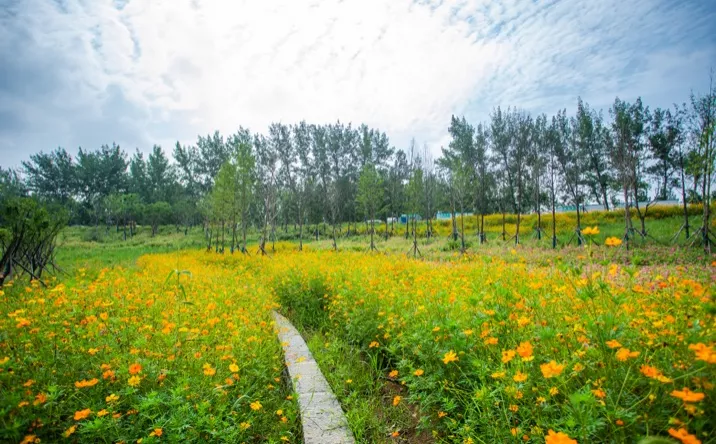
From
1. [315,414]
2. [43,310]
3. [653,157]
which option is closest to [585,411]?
→ [315,414]

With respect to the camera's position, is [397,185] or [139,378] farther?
[397,185]

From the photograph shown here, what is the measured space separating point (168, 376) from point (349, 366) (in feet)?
6.31

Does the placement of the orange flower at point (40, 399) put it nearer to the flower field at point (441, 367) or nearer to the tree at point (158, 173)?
the flower field at point (441, 367)

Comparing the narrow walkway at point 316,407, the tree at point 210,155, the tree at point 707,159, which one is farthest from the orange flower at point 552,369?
the tree at point 210,155

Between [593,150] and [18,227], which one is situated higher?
[593,150]

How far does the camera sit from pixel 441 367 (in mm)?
2861

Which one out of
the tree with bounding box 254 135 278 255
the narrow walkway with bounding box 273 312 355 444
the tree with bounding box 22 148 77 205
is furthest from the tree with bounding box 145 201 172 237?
the narrow walkway with bounding box 273 312 355 444

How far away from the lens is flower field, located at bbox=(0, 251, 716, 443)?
1.62m

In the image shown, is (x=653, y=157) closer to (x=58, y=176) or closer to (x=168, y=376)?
(x=168, y=376)

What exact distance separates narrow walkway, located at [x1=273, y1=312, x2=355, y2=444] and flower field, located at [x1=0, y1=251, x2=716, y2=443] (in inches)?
7.0

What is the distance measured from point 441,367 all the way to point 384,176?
132 feet

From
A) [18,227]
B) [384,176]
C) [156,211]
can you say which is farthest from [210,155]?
[18,227]

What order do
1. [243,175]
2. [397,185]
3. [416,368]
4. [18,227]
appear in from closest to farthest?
[416,368], [18,227], [243,175], [397,185]

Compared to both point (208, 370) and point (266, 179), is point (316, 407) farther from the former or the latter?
point (266, 179)
